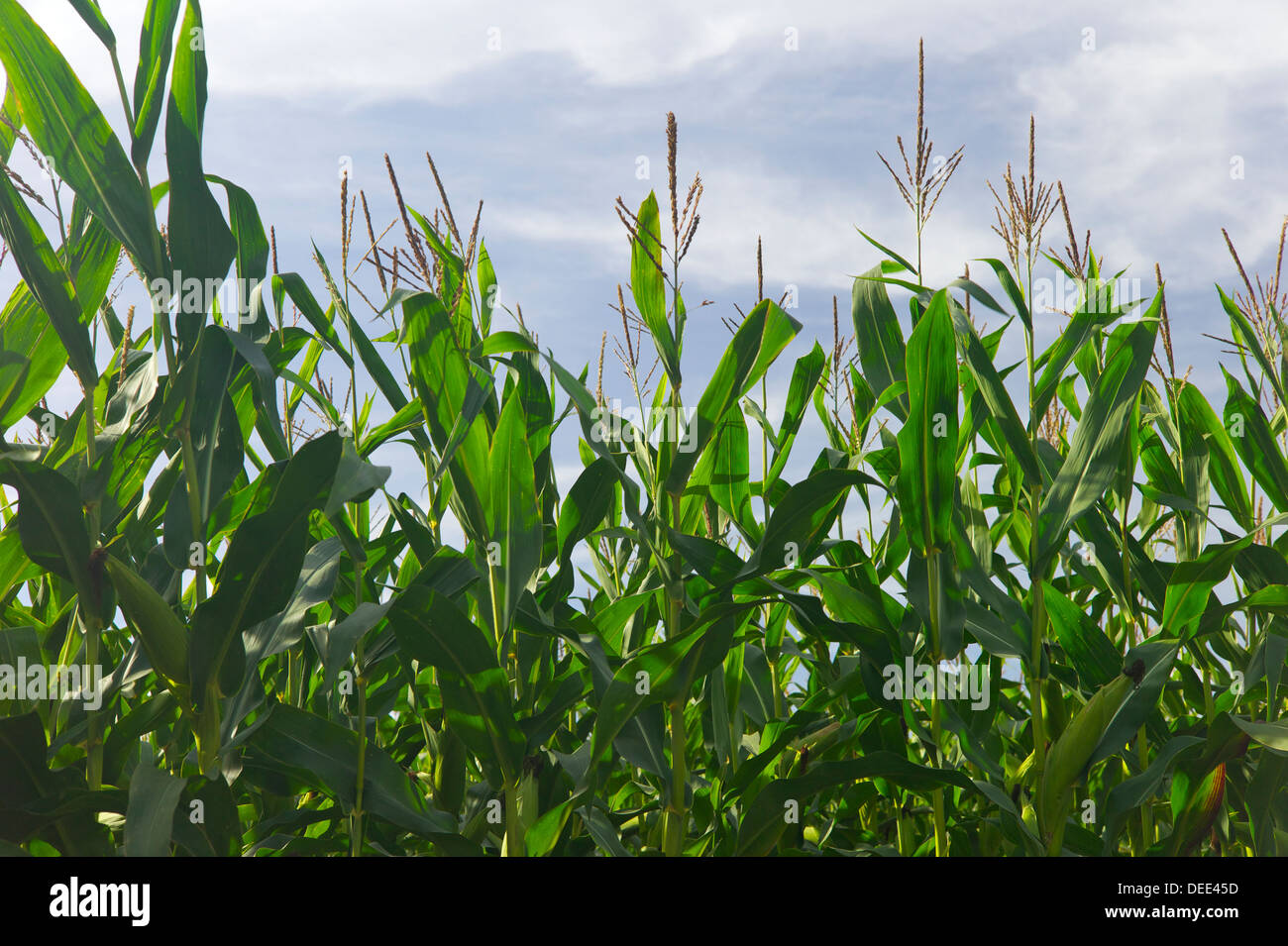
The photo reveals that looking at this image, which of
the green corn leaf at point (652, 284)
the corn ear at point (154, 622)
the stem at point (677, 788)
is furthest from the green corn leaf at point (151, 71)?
the stem at point (677, 788)

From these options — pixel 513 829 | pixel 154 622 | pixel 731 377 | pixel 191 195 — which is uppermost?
pixel 191 195

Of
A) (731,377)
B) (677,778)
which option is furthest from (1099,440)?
(677,778)

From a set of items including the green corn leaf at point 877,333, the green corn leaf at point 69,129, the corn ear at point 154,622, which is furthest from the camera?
the green corn leaf at point 877,333

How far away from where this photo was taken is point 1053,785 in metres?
1.61

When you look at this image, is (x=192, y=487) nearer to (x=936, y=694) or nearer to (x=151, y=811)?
(x=151, y=811)

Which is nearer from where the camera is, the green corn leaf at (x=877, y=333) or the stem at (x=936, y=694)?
the stem at (x=936, y=694)

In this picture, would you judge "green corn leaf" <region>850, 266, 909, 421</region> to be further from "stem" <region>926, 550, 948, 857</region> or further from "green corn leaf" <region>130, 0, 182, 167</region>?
"green corn leaf" <region>130, 0, 182, 167</region>

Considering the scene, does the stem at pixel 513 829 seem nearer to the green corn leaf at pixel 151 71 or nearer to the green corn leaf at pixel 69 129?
the green corn leaf at pixel 69 129

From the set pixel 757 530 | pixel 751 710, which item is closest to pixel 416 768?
pixel 751 710

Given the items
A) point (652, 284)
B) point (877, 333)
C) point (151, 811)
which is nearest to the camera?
point (151, 811)

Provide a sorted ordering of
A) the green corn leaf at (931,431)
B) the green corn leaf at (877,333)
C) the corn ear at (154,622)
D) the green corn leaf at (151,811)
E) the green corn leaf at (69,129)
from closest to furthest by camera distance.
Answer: the green corn leaf at (151,811)
the corn ear at (154,622)
the green corn leaf at (69,129)
the green corn leaf at (931,431)
the green corn leaf at (877,333)

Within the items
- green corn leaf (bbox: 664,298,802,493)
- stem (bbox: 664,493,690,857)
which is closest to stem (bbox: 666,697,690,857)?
stem (bbox: 664,493,690,857)
